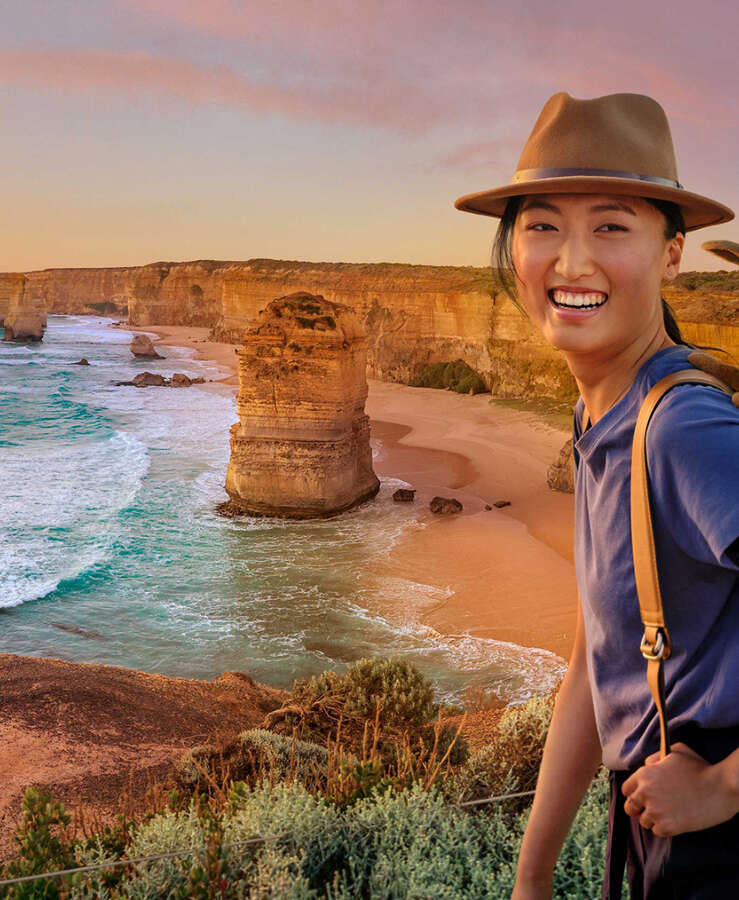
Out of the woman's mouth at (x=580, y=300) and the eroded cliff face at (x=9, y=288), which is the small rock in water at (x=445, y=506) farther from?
the eroded cliff face at (x=9, y=288)

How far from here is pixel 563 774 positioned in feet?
5.98

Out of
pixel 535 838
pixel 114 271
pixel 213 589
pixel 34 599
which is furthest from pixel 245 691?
pixel 114 271

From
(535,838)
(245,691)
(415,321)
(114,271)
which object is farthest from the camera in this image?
(114,271)

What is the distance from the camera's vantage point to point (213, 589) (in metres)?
13.6

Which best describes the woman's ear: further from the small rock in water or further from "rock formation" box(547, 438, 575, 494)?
"rock formation" box(547, 438, 575, 494)

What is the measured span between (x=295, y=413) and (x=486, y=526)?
16.0 feet

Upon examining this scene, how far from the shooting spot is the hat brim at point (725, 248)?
62.6 inches

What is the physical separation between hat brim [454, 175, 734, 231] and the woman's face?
0.09 feet

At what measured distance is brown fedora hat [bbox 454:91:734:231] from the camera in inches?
56.9

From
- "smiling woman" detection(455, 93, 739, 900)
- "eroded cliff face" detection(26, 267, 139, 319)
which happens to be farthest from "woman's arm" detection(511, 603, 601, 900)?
"eroded cliff face" detection(26, 267, 139, 319)

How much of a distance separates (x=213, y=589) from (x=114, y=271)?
139 meters

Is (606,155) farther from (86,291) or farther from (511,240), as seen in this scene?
(86,291)

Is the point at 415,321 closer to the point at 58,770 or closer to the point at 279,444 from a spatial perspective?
the point at 279,444

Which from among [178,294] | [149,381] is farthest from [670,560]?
[178,294]
